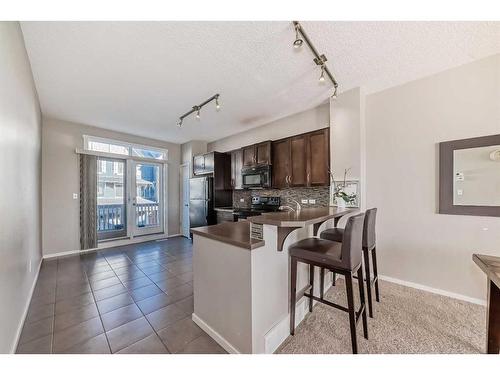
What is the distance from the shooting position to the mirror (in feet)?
6.64

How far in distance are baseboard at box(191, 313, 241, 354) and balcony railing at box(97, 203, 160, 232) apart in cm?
400

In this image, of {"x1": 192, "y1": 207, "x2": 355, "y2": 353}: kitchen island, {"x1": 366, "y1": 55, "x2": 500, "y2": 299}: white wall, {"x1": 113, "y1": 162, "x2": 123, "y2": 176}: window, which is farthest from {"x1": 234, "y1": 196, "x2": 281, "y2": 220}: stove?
{"x1": 113, "y1": 162, "x2": 123, "y2": 176}: window

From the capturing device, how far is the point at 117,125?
4156 mm

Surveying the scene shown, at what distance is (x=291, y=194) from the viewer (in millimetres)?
3902

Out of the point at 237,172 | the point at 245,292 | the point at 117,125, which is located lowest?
the point at 245,292

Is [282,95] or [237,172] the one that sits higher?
[282,95]

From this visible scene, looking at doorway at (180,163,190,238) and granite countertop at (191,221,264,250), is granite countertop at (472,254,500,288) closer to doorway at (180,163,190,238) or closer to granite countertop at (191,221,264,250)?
granite countertop at (191,221,264,250)

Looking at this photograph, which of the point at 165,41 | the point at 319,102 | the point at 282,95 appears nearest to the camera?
the point at 165,41

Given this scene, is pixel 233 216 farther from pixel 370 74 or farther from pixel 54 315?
pixel 370 74

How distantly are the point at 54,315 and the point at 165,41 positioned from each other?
2925 millimetres

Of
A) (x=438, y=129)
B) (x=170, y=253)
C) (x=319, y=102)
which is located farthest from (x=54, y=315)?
(x=438, y=129)

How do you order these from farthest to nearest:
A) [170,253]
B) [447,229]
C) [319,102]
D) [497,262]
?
[170,253], [319,102], [447,229], [497,262]

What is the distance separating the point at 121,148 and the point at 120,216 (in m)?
1.68

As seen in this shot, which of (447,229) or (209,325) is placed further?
(447,229)
